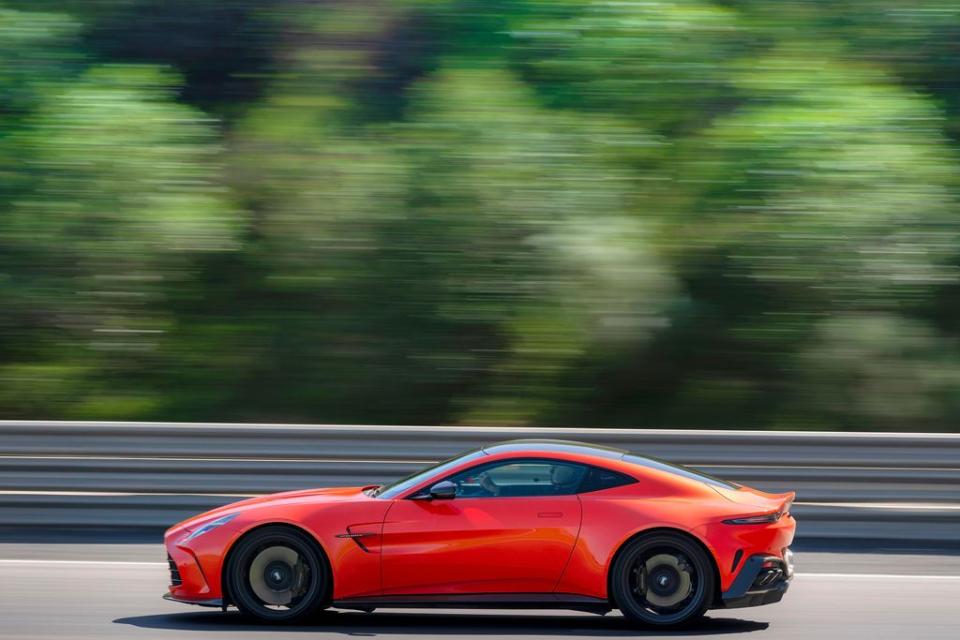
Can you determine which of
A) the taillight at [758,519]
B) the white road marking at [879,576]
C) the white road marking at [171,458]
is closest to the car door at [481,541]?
the taillight at [758,519]

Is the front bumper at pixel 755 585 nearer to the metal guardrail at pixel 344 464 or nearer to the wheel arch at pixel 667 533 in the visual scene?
the wheel arch at pixel 667 533

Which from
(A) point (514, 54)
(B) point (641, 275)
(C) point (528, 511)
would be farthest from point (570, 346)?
(C) point (528, 511)

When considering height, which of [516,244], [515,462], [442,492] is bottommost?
[442,492]

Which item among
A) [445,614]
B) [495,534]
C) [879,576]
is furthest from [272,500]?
[879,576]

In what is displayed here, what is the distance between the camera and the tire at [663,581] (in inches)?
252

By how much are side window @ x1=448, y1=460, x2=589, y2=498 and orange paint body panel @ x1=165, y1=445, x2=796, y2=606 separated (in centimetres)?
4

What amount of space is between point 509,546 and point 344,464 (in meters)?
3.18

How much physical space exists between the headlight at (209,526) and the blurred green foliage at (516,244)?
16.6ft

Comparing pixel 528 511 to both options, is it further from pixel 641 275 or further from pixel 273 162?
pixel 273 162

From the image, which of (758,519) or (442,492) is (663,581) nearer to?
(758,519)

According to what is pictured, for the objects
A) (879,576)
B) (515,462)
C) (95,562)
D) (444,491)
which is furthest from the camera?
(95,562)

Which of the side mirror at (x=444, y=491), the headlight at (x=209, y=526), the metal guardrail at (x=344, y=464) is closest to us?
the side mirror at (x=444, y=491)

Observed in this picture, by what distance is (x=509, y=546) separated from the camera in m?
6.37

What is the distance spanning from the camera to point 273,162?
12.4m
